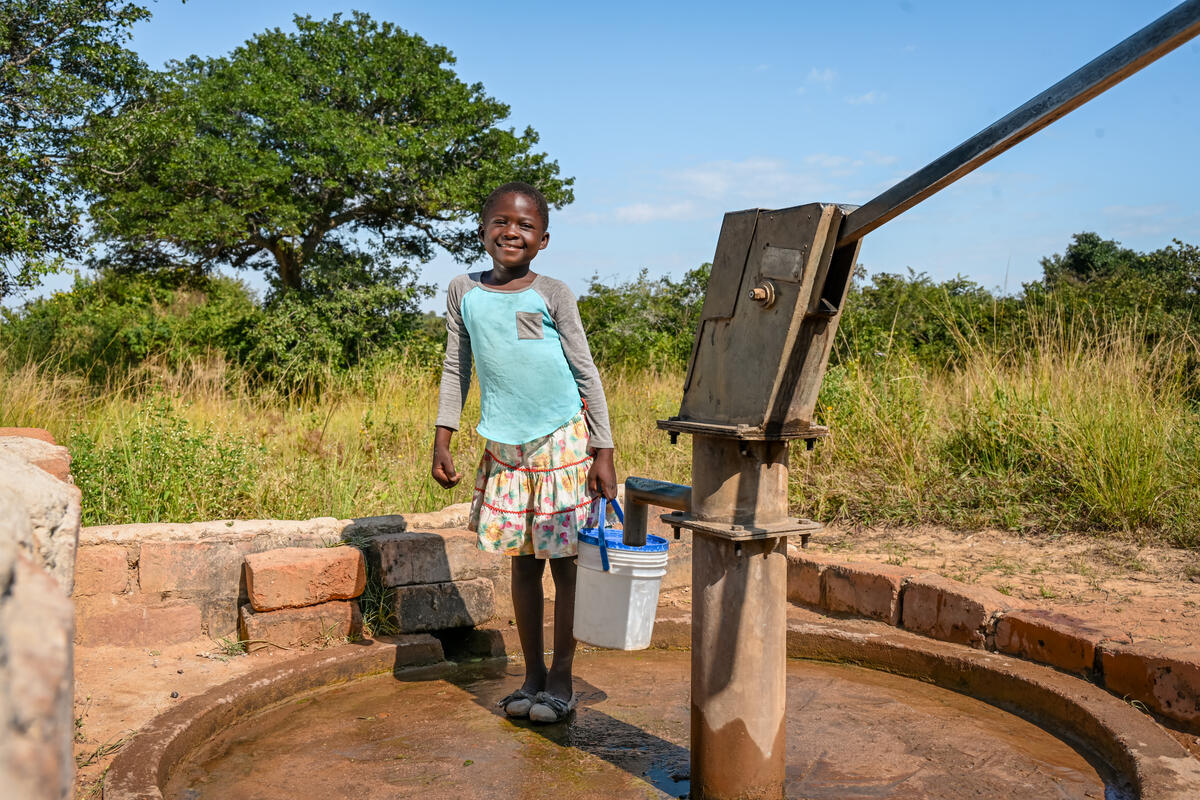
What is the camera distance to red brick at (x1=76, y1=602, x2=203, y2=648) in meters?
3.48

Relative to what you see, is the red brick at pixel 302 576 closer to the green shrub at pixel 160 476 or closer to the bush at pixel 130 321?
the green shrub at pixel 160 476

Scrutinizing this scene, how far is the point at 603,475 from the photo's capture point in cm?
292

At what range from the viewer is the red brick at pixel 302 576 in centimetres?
353

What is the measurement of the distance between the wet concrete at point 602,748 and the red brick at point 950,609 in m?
0.26

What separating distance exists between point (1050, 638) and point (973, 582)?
30.7 inches

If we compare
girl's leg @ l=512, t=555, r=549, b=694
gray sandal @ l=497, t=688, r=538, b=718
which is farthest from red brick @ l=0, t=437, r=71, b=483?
gray sandal @ l=497, t=688, r=538, b=718

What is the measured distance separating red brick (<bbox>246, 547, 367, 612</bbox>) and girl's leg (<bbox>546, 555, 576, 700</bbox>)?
1.02 m

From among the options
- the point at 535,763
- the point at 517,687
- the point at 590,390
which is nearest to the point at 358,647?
the point at 517,687

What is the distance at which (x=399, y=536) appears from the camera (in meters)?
3.82

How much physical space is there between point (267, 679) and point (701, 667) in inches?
67.7

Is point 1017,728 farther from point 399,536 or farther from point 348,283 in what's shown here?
point 348,283

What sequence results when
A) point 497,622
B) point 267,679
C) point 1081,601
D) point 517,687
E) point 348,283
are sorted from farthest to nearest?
point 348,283, point 497,622, point 1081,601, point 517,687, point 267,679

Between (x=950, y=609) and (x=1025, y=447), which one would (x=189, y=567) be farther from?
(x=1025, y=447)

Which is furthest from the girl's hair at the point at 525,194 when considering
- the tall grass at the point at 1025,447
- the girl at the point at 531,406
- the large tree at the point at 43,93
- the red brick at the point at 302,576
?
the large tree at the point at 43,93
